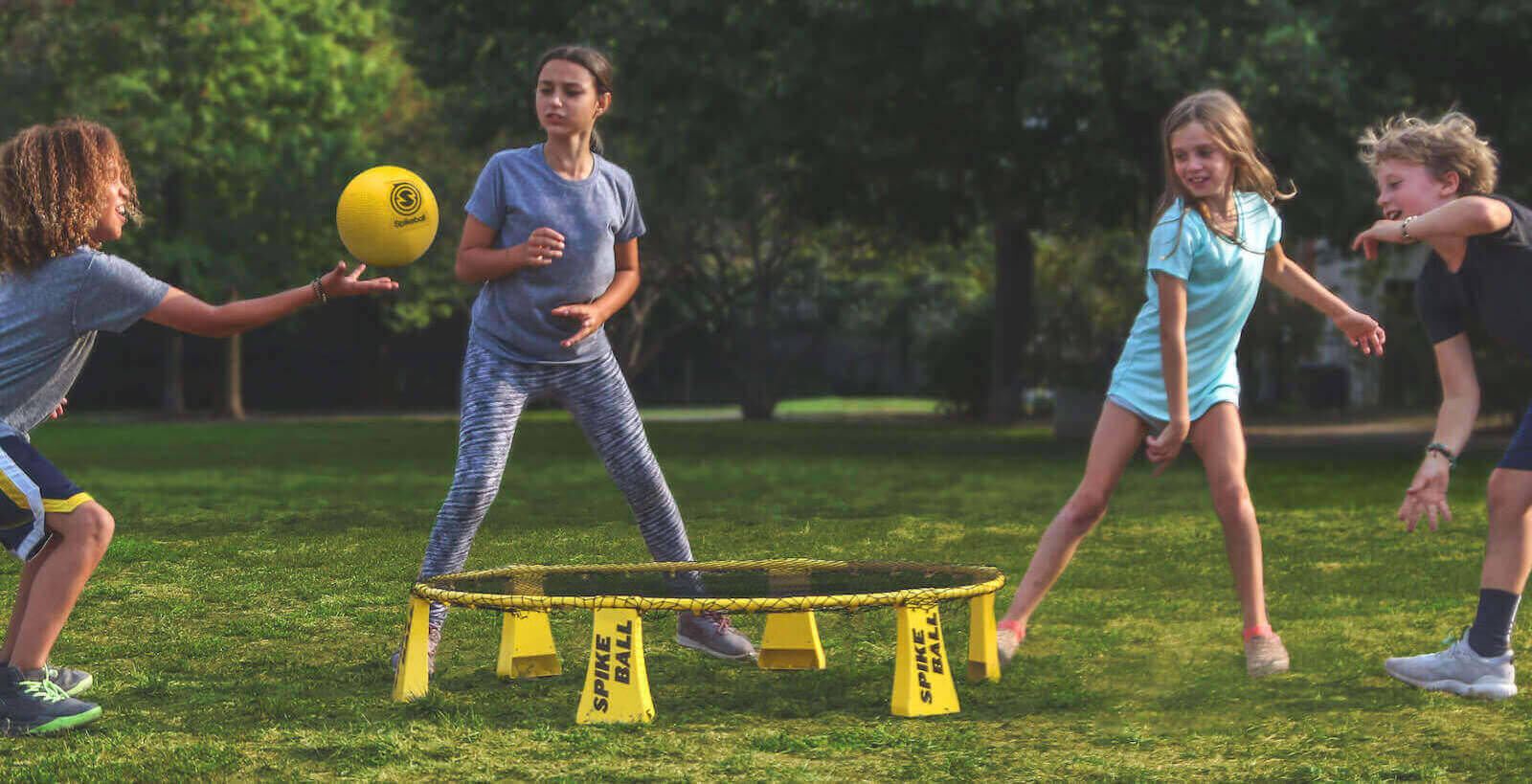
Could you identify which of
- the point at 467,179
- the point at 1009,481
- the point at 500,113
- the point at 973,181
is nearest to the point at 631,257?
the point at 1009,481

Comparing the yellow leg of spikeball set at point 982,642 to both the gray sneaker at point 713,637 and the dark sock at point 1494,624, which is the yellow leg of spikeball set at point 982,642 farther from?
the dark sock at point 1494,624

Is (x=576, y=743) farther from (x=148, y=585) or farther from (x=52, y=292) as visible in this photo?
(x=148, y=585)

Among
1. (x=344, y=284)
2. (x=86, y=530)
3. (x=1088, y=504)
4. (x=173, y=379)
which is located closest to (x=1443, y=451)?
(x=1088, y=504)

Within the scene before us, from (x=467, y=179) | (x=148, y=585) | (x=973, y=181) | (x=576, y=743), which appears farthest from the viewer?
(x=467, y=179)

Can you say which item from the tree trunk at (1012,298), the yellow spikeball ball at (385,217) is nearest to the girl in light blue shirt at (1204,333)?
the yellow spikeball ball at (385,217)

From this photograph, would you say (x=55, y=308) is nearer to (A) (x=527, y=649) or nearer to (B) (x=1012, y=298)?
(A) (x=527, y=649)

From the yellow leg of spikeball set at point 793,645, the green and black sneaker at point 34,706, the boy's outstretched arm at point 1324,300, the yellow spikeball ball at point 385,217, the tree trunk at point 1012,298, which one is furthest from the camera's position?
the tree trunk at point 1012,298

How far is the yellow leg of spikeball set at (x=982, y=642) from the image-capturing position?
5.53 meters

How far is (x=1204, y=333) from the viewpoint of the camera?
575 centimetres

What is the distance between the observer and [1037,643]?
6.45m

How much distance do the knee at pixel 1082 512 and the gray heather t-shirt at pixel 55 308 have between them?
10.1ft

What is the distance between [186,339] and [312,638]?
33.4 meters

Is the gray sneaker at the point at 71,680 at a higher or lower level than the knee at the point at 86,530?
lower

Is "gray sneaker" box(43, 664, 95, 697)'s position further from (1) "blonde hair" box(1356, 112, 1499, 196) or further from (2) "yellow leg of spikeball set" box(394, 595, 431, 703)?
(1) "blonde hair" box(1356, 112, 1499, 196)
